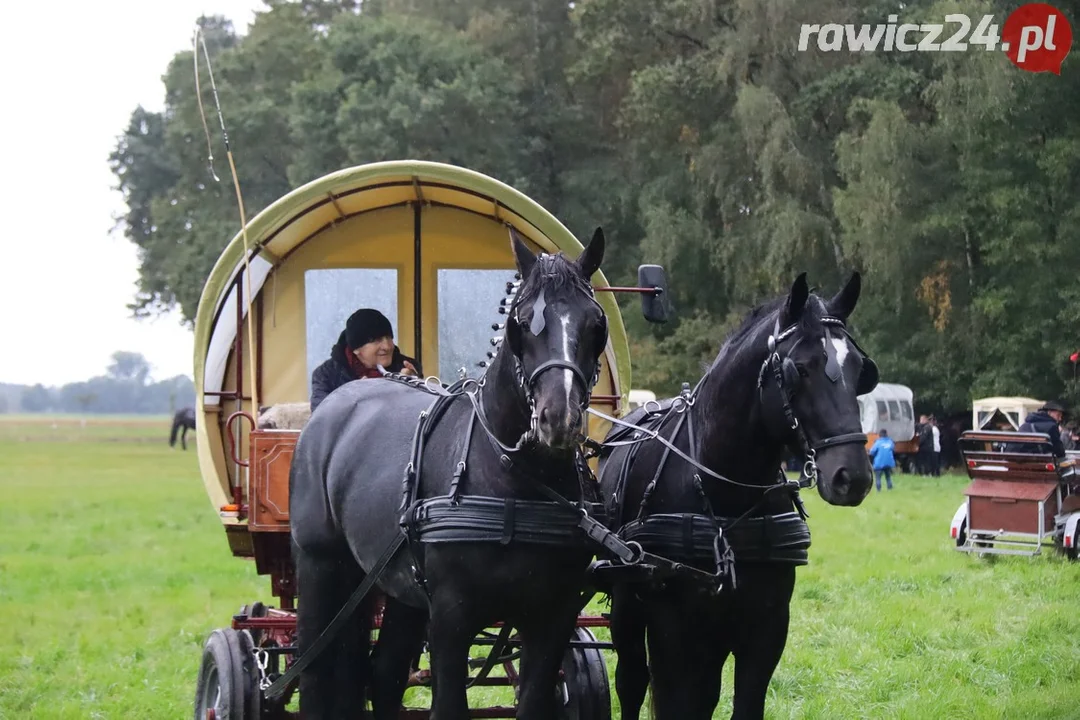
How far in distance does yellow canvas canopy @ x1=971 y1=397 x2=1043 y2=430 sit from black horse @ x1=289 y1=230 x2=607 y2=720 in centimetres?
2559

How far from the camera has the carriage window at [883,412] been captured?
34.4 m

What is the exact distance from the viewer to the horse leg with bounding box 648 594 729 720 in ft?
16.1

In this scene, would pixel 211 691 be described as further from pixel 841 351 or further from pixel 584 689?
pixel 841 351

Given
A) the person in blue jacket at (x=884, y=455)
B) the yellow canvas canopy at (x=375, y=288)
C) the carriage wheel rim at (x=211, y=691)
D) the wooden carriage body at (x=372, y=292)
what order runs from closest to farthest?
1. the carriage wheel rim at (x=211, y=691)
2. the wooden carriage body at (x=372, y=292)
3. the yellow canvas canopy at (x=375, y=288)
4. the person in blue jacket at (x=884, y=455)

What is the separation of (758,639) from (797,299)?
4.11 ft

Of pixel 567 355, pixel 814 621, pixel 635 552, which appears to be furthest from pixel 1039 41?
pixel 567 355

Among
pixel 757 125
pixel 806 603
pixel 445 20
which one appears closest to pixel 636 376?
pixel 757 125

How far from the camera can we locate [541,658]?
14.5 ft

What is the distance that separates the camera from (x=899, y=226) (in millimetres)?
30422

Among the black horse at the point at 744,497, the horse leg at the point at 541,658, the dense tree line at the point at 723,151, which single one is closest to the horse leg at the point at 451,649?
the horse leg at the point at 541,658

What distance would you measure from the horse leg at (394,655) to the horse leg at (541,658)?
1.15 m

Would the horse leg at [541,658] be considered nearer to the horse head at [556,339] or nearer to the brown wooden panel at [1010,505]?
the horse head at [556,339]

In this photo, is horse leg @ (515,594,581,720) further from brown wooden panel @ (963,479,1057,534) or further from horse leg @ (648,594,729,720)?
brown wooden panel @ (963,479,1057,534)

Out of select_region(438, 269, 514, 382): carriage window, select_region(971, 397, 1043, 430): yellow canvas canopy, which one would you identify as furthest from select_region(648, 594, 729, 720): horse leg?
select_region(971, 397, 1043, 430): yellow canvas canopy
